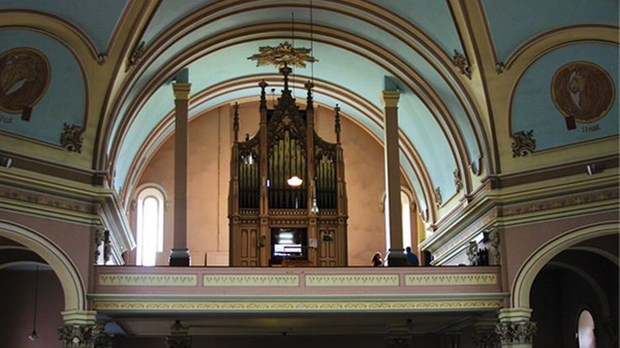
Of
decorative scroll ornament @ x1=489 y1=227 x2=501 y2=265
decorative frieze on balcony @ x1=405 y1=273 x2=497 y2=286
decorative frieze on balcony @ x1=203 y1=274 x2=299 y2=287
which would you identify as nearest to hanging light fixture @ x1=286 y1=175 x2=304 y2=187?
decorative frieze on balcony @ x1=203 y1=274 x2=299 y2=287

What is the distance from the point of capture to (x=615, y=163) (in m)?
20.4

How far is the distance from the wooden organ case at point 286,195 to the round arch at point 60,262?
19.5 ft

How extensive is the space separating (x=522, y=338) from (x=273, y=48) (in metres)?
10.8

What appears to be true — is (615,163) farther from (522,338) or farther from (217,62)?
(217,62)

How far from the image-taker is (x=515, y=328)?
21.1 m

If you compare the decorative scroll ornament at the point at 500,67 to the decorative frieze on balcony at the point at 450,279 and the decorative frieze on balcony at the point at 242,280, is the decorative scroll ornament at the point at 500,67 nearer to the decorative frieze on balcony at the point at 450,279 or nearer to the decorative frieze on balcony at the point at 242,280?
the decorative frieze on balcony at the point at 450,279

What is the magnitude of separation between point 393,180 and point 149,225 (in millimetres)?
9316

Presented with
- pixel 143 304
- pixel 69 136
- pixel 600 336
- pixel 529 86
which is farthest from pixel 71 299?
pixel 600 336

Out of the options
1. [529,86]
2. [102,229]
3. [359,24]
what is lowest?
[102,229]

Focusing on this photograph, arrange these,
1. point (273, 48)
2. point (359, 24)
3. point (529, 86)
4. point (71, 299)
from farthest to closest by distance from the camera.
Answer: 1. point (273, 48)
2. point (359, 24)
3. point (529, 86)
4. point (71, 299)

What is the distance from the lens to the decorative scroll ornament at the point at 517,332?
20984mm

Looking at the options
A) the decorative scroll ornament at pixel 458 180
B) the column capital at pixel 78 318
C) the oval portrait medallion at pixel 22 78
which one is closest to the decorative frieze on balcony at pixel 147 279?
the column capital at pixel 78 318

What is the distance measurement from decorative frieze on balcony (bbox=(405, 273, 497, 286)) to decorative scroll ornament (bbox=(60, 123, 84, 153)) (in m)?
8.14

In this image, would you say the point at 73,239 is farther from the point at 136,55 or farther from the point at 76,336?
the point at 136,55
